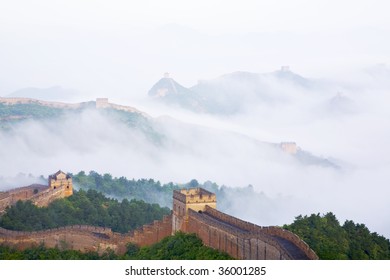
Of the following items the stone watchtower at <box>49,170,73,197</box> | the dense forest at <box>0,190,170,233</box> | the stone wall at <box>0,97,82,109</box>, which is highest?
the stone wall at <box>0,97,82,109</box>

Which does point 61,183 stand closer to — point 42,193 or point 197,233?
point 42,193

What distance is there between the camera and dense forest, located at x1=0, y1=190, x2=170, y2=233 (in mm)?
42219

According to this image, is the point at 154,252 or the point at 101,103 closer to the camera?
the point at 154,252

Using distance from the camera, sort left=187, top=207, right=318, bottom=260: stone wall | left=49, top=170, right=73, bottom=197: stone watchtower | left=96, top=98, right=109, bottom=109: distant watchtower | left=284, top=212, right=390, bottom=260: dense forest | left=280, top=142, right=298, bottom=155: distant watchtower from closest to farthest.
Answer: left=187, top=207, right=318, bottom=260: stone wall
left=284, top=212, right=390, bottom=260: dense forest
left=49, top=170, right=73, bottom=197: stone watchtower
left=96, top=98, right=109, bottom=109: distant watchtower
left=280, top=142, right=298, bottom=155: distant watchtower

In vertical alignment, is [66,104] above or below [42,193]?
above

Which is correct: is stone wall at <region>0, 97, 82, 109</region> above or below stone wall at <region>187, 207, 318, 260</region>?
above

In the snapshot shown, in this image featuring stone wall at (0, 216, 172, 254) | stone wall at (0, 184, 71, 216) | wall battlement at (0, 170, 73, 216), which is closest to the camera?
stone wall at (0, 216, 172, 254)

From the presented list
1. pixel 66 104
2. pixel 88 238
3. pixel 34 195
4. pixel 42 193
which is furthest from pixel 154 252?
pixel 66 104

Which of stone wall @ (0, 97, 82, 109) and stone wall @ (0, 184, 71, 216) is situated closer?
stone wall @ (0, 184, 71, 216)

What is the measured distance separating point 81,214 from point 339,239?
1545 cm

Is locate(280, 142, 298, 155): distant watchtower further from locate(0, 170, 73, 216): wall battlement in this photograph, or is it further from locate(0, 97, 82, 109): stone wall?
locate(0, 170, 73, 216): wall battlement

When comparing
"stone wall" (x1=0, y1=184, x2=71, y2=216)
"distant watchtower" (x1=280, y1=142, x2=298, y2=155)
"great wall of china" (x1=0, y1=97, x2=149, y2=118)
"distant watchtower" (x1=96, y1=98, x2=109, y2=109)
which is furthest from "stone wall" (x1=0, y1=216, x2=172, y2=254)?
"distant watchtower" (x1=280, y1=142, x2=298, y2=155)

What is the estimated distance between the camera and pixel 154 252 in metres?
33.4
